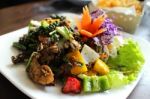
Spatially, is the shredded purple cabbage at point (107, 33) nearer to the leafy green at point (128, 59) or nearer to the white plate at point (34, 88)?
the leafy green at point (128, 59)

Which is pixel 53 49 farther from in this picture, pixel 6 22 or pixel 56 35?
pixel 6 22

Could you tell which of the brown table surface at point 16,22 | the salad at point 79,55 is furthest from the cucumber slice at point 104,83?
the brown table surface at point 16,22

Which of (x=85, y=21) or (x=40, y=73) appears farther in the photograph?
(x=85, y=21)

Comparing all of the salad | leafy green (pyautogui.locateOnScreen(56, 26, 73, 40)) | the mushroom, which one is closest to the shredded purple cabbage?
the salad

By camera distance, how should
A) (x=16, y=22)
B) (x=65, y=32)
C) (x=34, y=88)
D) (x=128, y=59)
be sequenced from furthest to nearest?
(x=16, y=22)
(x=128, y=59)
(x=65, y=32)
(x=34, y=88)

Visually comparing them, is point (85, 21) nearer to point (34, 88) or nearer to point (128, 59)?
point (128, 59)

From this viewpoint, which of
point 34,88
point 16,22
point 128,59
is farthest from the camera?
point 16,22

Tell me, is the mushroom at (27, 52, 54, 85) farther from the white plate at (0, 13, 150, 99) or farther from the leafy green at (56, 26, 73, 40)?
the leafy green at (56, 26, 73, 40)

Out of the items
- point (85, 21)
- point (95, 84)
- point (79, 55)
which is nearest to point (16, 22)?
point (85, 21)
